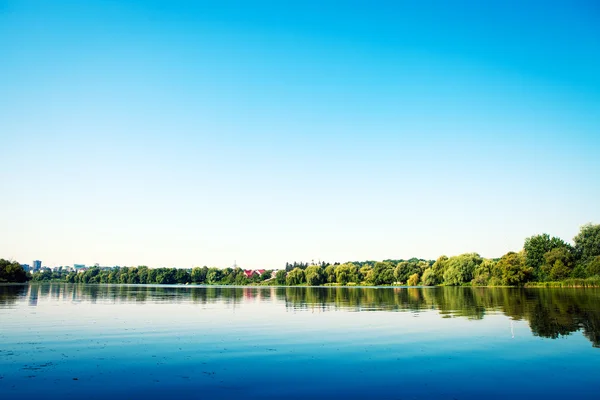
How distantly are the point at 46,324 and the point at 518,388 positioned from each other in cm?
3069

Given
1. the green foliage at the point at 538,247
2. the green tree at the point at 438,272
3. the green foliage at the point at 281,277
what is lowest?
the green foliage at the point at 281,277

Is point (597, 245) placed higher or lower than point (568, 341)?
higher

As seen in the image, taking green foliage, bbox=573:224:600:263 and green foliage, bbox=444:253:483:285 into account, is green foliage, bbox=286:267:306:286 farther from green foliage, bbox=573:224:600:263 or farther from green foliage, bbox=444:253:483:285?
green foliage, bbox=573:224:600:263

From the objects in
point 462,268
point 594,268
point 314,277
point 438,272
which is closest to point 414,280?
point 438,272

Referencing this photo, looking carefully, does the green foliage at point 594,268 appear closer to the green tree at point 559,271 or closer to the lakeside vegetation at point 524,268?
the lakeside vegetation at point 524,268

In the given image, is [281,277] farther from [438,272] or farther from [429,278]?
[438,272]

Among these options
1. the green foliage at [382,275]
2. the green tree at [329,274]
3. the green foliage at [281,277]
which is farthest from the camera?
the green foliage at [281,277]

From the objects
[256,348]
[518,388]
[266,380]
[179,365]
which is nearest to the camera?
[518,388]

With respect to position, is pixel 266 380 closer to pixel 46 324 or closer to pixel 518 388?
pixel 518 388

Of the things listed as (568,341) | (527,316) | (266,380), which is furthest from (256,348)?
(527,316)

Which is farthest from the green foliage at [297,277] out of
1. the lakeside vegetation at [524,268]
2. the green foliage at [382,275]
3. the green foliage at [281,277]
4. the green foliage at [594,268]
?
the green foliage at [594,268]

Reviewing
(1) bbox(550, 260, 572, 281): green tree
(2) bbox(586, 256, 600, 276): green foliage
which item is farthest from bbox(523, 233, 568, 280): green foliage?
(2) bbox(586, 256, 600, 276): green foliage

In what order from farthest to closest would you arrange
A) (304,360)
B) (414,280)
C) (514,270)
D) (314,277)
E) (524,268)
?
(314,277), (414,280), (524,268), (514,270), (304,360)

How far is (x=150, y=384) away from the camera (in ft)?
49.4
